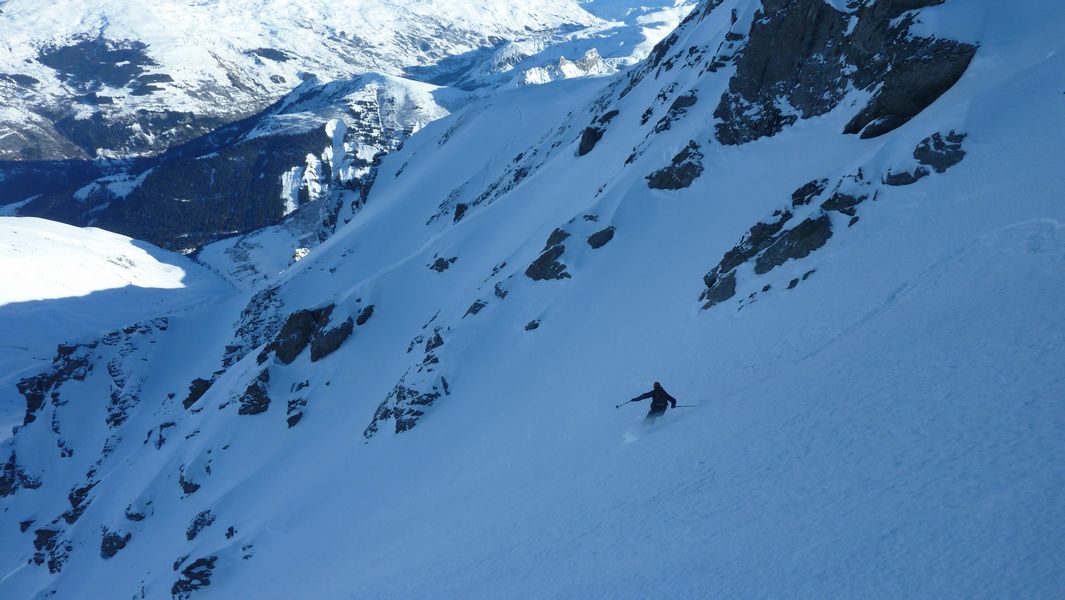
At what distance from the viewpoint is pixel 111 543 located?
125ft

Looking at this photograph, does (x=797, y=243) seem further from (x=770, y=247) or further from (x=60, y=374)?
(x=60, y=374)

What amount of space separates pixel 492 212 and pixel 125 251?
10504 cm

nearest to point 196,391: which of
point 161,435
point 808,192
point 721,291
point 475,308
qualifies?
point 161,435

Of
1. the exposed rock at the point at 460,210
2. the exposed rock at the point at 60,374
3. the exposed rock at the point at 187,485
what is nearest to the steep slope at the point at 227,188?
the exposed rock at the point at 60,374

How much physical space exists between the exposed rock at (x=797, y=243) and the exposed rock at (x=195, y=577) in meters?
24.6

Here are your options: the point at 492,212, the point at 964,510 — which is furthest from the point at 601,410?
the point at 492,212

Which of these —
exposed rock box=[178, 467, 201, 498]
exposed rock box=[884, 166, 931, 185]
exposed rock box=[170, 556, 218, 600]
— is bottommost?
exposed rock box=[178, 467, 201, 498]

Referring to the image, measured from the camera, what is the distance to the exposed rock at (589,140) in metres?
41.4

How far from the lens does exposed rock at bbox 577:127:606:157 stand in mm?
41375

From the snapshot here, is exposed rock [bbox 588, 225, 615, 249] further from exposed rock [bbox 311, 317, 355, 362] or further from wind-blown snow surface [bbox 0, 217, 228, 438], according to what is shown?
wind-blown snow surface [bbox 0, 217, 228, 438]

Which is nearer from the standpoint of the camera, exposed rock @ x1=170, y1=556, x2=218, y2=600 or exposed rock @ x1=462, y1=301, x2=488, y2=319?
exposed rock @ x1=170, y1=556, x2=218, y2=600

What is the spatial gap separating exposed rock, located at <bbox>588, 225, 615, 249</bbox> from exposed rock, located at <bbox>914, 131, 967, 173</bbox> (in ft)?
41.0

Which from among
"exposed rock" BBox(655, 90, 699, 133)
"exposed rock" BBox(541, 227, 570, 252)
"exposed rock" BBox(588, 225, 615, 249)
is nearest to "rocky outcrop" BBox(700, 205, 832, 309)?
"exposed rock" BBox(588, 225, 615, 249)

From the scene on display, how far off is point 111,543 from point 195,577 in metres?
16.9
